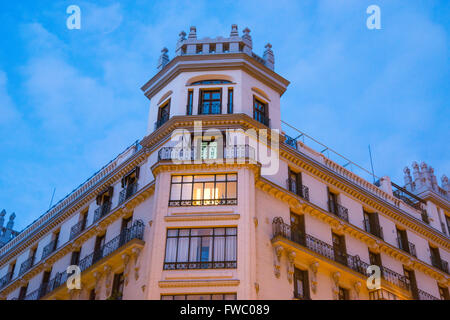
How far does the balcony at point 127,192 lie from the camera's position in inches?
1388

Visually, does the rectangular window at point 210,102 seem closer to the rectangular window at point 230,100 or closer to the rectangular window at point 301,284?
the rectangular window at point 230,100

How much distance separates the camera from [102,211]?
3709cm

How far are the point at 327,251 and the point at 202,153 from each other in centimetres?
910

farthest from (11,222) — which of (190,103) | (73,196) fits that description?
(190,103)

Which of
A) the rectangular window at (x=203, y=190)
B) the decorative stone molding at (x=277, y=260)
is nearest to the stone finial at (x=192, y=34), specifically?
the rectangular window at (x=203, y=190)

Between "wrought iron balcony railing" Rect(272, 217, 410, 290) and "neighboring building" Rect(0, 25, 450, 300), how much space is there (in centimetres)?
8

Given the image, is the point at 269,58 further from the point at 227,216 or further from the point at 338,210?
Result: the point at 227,216

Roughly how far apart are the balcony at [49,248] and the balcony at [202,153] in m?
13.0

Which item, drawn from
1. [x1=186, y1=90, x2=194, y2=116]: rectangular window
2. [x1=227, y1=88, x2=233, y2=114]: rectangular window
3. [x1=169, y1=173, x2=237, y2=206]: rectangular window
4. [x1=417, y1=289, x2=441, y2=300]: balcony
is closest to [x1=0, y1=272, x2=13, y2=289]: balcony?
[x1=169, y1=173, x2=237, y2=206]: rectangular window

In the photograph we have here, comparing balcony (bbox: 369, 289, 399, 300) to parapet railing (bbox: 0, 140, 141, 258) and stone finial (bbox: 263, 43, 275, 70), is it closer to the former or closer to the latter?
stone finial (bbox: 263, 43, 275, 70)

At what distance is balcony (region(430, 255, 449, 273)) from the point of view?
40444 mm

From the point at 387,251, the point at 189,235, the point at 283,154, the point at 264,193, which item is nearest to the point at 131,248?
the point at 189,235

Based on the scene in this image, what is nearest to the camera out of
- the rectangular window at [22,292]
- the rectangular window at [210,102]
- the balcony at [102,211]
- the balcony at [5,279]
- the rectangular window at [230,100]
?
the rectangular window at [230,100]

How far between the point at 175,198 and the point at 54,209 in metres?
15.9
